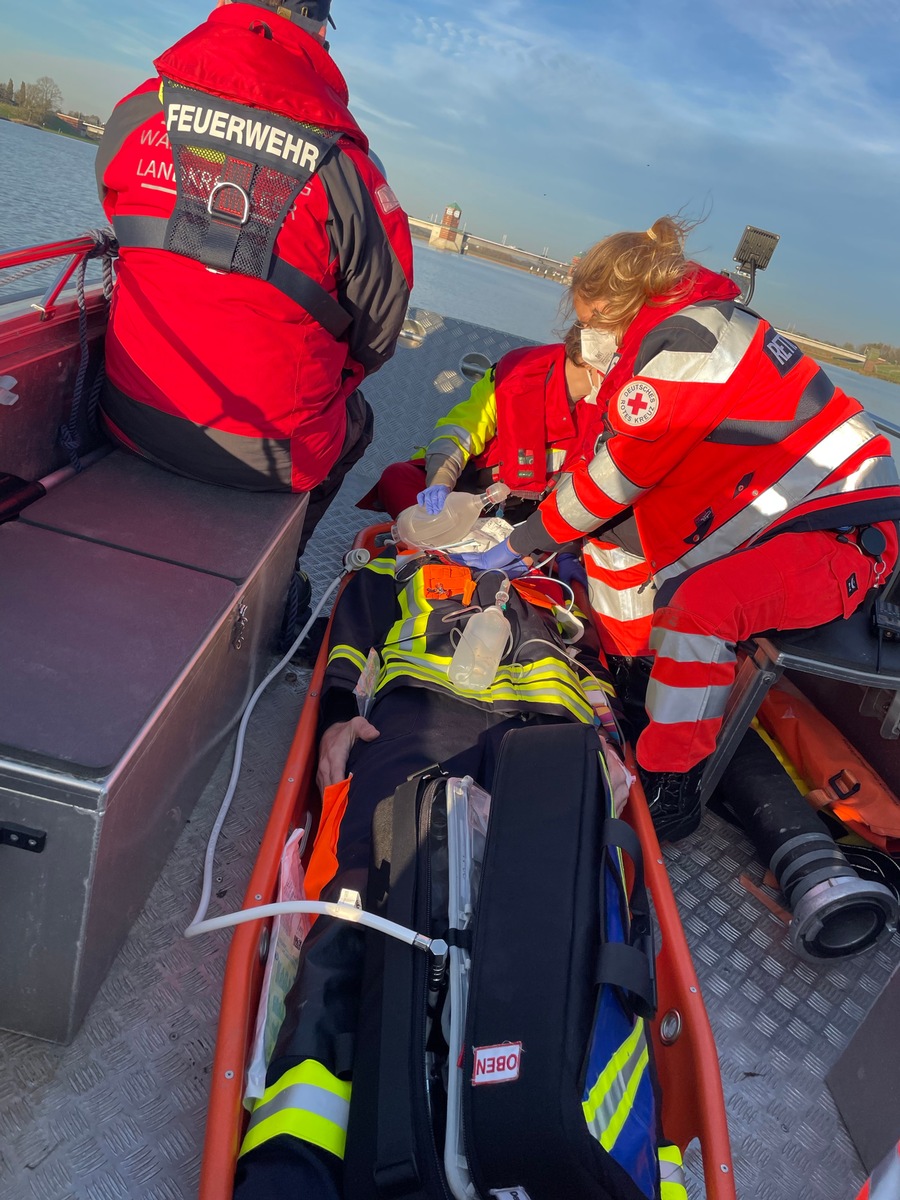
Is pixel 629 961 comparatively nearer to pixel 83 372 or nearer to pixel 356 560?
pixel 356 560

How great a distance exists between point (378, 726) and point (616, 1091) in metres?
1.00

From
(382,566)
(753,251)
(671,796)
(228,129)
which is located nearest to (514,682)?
(671,796)

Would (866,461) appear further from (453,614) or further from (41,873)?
(41,873)

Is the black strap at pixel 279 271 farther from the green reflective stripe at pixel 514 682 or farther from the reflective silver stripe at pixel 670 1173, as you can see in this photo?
the reflective silver stripe at pixel 670 1173

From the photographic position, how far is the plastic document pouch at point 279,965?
1277 mm

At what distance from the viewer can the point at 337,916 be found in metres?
1.38

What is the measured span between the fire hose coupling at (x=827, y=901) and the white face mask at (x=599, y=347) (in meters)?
1.61

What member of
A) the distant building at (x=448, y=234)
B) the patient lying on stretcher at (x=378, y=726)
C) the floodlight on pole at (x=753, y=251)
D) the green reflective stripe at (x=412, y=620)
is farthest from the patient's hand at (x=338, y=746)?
the distant building at (x=448, y=234)

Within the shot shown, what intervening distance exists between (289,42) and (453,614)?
151 cm

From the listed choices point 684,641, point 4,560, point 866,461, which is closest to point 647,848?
point 684,641

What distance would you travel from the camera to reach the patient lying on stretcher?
1194 mm

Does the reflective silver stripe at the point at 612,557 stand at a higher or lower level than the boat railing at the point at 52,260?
lower

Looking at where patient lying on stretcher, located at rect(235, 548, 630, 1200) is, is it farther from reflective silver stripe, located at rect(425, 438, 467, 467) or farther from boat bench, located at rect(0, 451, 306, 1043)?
reflective silver stripe, located at rect(425, 438, 467, 467)

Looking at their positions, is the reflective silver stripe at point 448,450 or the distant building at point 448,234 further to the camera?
the distant building at point 448,234
